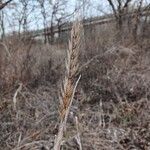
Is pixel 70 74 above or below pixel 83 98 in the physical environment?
above

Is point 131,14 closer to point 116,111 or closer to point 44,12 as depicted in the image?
point 44,12

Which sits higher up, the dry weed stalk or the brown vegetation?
the dry weed stalk

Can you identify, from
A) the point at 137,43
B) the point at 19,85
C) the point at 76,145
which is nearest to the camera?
the point at 76,145

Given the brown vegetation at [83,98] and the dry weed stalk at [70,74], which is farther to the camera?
the brown vegetation at [83,98]

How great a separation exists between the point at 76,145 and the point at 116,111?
4.76 ft

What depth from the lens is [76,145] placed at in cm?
446

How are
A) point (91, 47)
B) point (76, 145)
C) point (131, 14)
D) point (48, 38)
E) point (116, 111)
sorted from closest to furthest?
point (76, 145)
point (116, 111)
point (91, 47)
point (131, 14)
point (48, 38)

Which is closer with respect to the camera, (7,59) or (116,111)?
(116,111)

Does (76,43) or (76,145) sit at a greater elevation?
(76,43)

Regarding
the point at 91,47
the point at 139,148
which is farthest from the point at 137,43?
the point at 139,148

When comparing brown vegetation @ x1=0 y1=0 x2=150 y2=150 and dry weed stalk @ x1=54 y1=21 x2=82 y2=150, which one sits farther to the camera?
brown vegetation @ x1=0 y1=0 x2=150 y2=150

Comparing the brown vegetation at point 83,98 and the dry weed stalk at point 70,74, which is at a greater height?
the dry weed stalk at point 70,74

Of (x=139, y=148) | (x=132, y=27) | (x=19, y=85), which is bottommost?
(x=139, y=148)

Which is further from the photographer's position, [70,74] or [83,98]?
[83,98]
